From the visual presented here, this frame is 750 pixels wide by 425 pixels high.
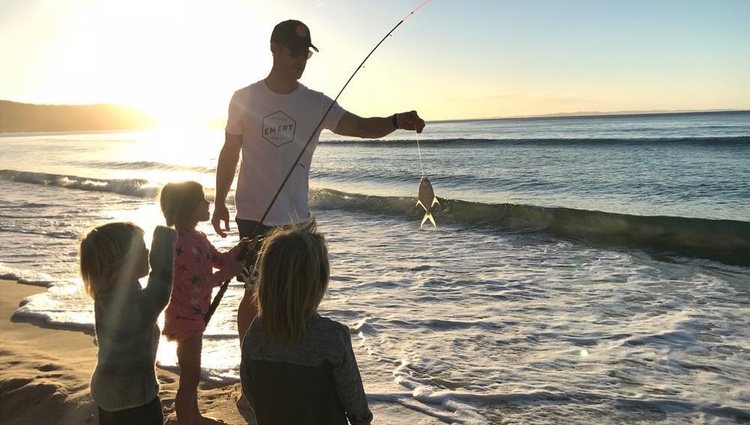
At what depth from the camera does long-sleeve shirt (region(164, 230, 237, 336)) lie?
2908 mm

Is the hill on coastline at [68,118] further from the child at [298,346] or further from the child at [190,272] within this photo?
the child at [298,346]

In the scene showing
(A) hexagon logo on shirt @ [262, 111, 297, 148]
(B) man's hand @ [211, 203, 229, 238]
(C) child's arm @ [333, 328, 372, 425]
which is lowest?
(C) child's arm @ [333, 328, 372, 425]

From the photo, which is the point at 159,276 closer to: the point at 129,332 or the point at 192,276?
the point at 129,332

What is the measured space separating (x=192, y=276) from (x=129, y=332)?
62 centimetres

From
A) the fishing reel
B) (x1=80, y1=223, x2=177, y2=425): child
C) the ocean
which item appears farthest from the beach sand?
(x1=80, y1=223, x2=177, y2=425): child

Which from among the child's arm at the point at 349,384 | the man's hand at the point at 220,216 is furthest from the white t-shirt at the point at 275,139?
the child's arm at the point at 349,384

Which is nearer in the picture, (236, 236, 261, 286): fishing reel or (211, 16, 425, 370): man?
(236, 236, 261, 286): fishing reel

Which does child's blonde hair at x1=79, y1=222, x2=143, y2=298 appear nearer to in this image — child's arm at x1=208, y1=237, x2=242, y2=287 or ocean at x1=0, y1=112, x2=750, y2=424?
child's arm at x1=208, y1=237, x2=242, y2=287

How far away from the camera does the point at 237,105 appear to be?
11.0 feet

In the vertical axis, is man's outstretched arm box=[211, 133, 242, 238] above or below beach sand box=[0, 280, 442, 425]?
above

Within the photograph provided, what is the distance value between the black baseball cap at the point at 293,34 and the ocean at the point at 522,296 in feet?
4.29

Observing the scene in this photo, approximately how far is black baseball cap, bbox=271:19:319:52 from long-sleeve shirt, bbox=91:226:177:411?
1.31 meters

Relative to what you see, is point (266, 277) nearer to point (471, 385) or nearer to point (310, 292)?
point (310, 292)

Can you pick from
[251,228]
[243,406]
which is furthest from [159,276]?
[243,406]
